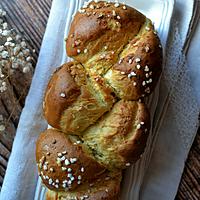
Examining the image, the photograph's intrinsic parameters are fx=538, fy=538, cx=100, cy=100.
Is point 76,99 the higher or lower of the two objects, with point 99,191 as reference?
higher

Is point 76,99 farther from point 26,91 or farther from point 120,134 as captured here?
point 26,91

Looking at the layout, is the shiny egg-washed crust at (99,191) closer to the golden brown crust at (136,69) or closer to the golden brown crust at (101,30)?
the golden brown crust at (136,69)

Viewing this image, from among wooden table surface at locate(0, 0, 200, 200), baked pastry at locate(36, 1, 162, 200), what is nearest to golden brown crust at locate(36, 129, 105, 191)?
baked pastry at locate(36, 1, 162, 200)

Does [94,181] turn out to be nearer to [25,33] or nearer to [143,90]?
[143,90]

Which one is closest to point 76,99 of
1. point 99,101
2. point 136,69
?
point 99,101

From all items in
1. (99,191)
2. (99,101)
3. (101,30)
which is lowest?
(99,191)

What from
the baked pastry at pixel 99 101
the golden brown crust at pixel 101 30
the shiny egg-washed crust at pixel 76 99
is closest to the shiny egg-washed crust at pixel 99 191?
the baked pastry at pixel 99 101
